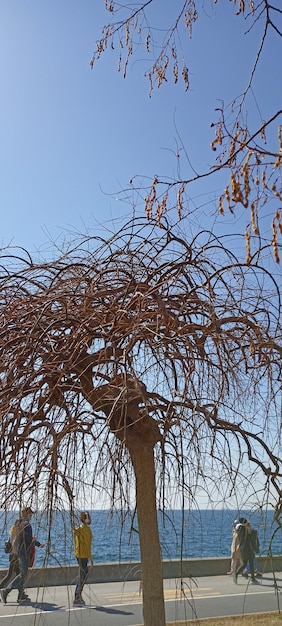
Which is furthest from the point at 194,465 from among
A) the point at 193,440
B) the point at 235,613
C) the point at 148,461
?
the point at 235,613

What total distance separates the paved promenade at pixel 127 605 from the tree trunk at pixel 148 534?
129 inches

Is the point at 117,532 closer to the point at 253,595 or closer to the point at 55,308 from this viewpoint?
the point at 55,308

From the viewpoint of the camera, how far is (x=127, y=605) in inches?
414

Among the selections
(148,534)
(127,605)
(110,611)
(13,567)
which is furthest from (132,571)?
(148,534)

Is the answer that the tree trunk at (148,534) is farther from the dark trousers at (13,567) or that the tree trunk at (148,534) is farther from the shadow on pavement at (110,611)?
the shadow on pavement at (110,611)

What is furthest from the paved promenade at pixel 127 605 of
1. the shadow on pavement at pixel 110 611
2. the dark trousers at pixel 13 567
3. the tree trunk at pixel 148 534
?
the tree trunk at pixel 148 534

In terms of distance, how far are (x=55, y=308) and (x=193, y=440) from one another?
158 centimetres

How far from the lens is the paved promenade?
9203 millimetres

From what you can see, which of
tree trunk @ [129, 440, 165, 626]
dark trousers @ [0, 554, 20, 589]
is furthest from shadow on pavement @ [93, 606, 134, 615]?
tree trunk @ [129, 440, 165, 626]

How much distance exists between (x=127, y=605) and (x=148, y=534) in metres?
6.26

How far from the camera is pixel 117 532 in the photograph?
428cm

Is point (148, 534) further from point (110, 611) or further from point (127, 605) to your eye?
point (127, 605)

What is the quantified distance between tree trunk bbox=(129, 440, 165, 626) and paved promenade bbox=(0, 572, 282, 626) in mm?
3271

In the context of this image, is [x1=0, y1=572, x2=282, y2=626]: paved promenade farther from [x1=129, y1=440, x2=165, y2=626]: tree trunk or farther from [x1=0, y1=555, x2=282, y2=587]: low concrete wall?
[x1=129, y1=440, x2=165, y2=626]: tree trunk
